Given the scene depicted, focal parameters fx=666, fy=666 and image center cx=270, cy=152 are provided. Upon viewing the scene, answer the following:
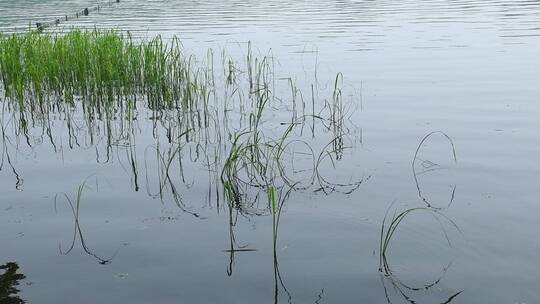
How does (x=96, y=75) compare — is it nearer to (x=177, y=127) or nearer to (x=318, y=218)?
(x=177, y=127)

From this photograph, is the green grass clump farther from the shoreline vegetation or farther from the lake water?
the lake water

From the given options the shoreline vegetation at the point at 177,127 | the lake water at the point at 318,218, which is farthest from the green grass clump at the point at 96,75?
the lake water at the point at 318,218

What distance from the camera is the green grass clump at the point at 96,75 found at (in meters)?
14.9

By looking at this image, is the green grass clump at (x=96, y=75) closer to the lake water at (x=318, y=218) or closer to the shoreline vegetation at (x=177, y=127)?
the shoreline vegetation at (x=177, y=127)

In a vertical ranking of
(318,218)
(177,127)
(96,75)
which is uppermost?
(96,75)

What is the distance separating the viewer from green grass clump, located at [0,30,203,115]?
1493 cm

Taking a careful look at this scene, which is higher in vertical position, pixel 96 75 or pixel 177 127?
pixel 96 75

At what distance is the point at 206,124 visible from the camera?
13.2 m

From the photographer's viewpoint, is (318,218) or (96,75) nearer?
(318,218)

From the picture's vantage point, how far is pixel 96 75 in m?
15.2

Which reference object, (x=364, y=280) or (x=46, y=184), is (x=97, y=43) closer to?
(x=46, y=184)

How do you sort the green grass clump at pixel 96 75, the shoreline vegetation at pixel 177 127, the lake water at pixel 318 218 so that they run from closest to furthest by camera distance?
the lake water at pixel 318 218 < the shoreline vegetation at pixel 177 127 < the green grass clump at pixel 96 75

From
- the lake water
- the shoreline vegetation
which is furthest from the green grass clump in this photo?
the lake water

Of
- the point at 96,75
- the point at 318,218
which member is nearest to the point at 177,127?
the point at 96,75
